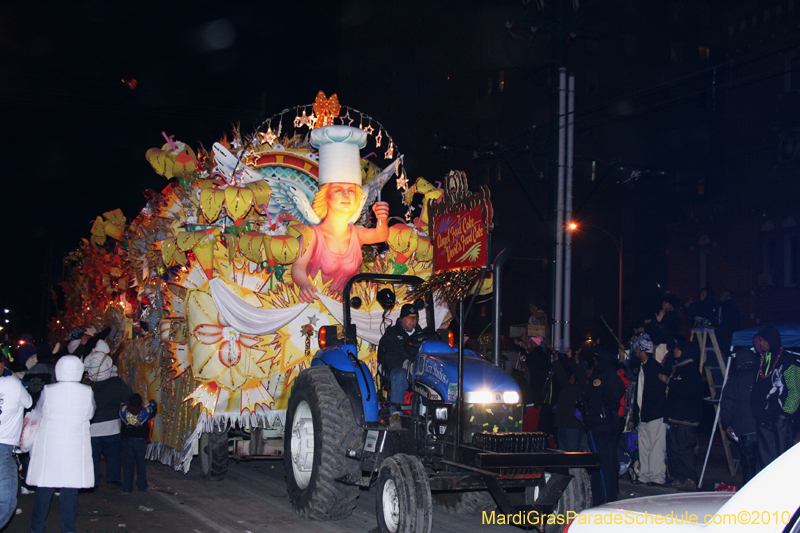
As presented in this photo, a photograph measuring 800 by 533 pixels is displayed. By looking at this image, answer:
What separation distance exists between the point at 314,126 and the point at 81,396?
5.83 metres

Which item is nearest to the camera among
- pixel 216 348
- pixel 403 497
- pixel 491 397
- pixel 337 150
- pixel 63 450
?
pixel 403 497

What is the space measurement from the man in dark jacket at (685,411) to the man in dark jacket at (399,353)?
439 centimetres

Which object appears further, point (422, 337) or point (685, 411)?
point (685, 411)

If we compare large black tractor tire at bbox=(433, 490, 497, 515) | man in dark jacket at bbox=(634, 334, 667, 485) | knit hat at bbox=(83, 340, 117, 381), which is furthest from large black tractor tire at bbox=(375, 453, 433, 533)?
man in dark jacket at bbox=(634, 334, 667, 485)

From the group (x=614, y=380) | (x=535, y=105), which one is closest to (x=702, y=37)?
(x=535, y=105)

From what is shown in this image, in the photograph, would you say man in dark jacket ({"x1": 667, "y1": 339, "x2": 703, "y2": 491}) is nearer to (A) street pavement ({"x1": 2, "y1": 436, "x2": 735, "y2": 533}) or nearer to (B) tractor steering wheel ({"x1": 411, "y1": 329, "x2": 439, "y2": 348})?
(A) street pavement ({"x1": 2, "y1": 436, "x2": 735, "y2": 533})

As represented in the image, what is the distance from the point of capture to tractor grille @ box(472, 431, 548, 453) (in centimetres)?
586

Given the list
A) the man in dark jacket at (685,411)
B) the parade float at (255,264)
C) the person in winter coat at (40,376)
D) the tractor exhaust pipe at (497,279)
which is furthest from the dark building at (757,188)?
the person in winter coat at (40,376)

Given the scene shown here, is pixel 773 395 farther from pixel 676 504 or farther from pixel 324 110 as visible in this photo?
pixel 324 110

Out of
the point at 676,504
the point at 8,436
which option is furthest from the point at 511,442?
the point at 8,436

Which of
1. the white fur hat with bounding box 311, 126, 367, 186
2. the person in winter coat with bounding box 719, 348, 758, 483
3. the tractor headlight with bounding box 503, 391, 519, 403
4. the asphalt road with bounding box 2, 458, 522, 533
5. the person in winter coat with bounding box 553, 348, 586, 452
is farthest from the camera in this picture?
the white fur hat with bounding box 311, 126, 367, 186

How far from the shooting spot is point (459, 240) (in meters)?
6.98

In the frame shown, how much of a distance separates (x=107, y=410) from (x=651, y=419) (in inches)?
296

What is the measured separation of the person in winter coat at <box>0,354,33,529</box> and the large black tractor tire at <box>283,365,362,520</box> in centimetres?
277
